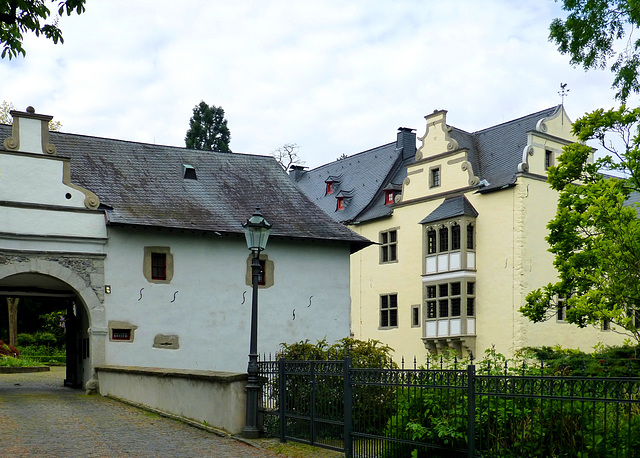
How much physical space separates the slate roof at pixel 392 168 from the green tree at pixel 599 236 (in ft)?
28.8

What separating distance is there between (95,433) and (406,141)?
2681 cm

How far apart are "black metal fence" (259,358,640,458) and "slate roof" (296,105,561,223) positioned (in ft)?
63.0

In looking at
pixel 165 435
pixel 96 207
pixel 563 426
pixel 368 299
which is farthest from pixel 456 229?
pixel 563 426

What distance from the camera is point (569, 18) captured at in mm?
13414

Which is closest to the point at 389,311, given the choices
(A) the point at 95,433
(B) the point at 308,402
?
(A) the point at 95,433

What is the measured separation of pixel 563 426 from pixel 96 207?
1596 centimetres

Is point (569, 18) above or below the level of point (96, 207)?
above

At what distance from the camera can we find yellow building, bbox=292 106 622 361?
95.3 ft

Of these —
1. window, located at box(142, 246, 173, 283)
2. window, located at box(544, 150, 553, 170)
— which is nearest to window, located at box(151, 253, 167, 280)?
window, located at box(142, 246, 173, 283)

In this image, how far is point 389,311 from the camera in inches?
1335

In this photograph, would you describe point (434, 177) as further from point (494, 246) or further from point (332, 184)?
point (332, 184)

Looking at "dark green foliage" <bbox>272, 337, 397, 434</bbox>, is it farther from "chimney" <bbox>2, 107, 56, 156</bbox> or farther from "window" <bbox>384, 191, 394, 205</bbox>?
"window" <bbox>384, 191, 394, 205</bbox>

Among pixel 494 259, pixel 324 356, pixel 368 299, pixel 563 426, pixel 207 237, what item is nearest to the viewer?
pixel 563 426

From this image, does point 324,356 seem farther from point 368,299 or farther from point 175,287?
point 368,299
